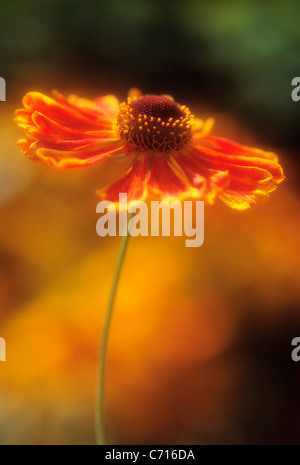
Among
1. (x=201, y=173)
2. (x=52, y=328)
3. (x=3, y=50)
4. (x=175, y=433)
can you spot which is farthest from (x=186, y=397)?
(x=3, y=50)

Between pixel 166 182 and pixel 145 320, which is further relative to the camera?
pixel 145 320

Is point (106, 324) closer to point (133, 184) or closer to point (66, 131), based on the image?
point (133, 184)

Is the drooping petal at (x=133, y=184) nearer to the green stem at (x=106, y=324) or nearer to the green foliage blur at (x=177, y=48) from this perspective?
the green stem at (x=106, y=324)

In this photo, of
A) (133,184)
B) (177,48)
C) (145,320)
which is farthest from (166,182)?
Answer: (177,48)

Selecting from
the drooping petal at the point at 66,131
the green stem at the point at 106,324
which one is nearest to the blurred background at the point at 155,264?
the green stem at the point at 106,324

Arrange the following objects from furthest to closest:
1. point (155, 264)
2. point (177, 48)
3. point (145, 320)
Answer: point (177, 48), point (155, 264), point (145, 320)

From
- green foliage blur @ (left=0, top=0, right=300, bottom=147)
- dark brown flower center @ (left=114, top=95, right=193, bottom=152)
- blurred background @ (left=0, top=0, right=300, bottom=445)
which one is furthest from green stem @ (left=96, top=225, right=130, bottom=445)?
green foliage blur @ (left=0, top=0, right=300, bottom=147)

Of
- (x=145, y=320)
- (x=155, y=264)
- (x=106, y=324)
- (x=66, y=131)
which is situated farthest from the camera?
(x=155, y=264)
